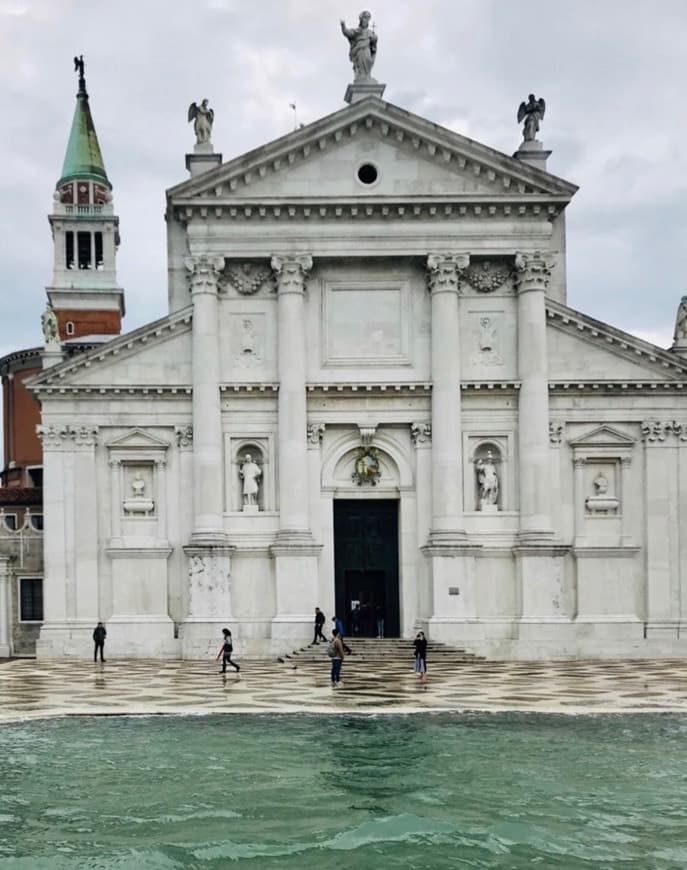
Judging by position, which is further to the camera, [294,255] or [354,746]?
[294,255]

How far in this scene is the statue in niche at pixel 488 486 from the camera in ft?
150

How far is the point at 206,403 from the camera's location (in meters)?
45.3

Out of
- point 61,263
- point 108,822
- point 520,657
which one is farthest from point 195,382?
point 61,263

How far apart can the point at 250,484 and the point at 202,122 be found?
14718 millimetres

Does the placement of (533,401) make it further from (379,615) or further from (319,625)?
(319,625)

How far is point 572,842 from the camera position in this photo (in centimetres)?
1672

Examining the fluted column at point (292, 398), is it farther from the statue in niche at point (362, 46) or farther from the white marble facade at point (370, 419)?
the statue in niche at point (362, 46)

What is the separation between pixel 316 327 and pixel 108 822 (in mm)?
30355

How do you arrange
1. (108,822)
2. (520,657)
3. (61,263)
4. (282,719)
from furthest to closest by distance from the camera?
(61,263)
(520,657)
(282,719)
(108,822)

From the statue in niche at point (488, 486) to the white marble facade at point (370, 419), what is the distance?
107 mm

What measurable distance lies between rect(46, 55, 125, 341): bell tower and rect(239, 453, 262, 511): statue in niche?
37.2 m

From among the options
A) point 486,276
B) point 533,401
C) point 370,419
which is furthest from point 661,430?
point 370,419

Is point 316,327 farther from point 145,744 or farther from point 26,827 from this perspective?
point 26,827

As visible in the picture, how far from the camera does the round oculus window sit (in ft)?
152
